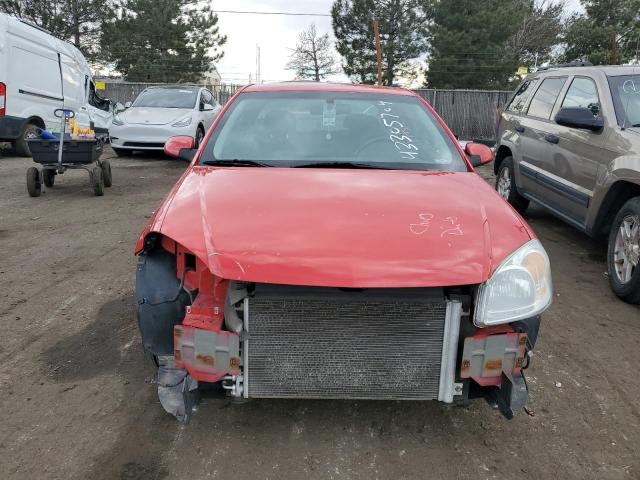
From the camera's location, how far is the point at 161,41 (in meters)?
33.0

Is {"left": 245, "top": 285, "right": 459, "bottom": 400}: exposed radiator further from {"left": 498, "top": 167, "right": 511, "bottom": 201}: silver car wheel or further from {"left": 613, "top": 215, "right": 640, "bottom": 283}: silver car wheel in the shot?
{"left": 498, "top": 167, "right": 511, "bottom": 201}: silver car wheel

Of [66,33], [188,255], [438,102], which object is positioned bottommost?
[188,255]

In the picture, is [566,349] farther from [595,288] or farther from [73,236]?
[73,236]

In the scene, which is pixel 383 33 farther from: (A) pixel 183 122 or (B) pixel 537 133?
(B) pixel 537 133

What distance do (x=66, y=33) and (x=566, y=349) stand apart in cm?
3385

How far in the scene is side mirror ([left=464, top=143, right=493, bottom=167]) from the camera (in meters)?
4.06

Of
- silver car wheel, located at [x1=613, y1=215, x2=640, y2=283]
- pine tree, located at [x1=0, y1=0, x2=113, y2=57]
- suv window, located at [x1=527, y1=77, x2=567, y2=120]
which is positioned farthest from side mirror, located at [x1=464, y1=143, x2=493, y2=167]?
pine tree, located at [x1=0, y1=0, x2=113, y2=57]

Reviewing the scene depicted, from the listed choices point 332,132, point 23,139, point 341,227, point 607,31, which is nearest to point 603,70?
point 332,132

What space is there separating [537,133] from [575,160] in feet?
3.37

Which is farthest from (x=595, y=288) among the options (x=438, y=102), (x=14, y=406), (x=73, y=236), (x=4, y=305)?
(x=438, y=102)

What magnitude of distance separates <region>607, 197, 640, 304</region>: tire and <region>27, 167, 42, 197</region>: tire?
24.0 ft

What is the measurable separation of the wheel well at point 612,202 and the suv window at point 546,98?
163 centimetres

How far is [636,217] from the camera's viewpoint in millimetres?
4215

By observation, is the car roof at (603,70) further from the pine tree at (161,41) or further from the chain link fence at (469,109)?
the pine tree at (161,41)
